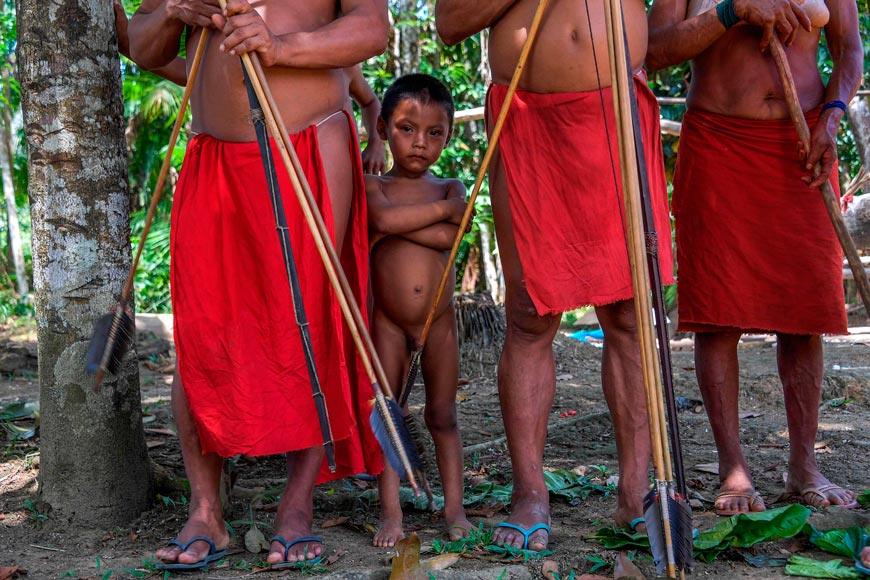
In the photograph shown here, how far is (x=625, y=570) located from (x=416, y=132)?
59.9 inches

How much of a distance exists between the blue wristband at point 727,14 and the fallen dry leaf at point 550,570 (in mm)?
1829

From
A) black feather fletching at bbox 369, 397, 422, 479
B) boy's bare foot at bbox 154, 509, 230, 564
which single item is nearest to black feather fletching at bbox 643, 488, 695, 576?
black feather fletching at bbox 369, 397, 422, 479

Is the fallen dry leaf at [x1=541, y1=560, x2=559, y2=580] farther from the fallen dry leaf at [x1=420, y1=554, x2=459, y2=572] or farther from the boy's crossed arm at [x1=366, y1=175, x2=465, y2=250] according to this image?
the boy's crossed arm at [x1=366, y1=175, x2=465, y2=250]

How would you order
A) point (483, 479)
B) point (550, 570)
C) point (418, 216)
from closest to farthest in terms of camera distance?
1. point (550, 570)
2. point (418, 216)
3. point (483, 479)

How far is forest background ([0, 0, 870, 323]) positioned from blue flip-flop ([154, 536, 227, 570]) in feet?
21.4

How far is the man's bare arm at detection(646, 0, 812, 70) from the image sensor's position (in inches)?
113

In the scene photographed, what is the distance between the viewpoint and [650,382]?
2111mm

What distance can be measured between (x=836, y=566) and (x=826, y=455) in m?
1.56

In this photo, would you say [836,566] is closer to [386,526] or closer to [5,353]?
[386,526]

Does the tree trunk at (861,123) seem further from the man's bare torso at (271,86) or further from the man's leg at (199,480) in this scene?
the man's leg at (199,480)

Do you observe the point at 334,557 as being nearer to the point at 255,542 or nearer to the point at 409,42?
the point at 255,542

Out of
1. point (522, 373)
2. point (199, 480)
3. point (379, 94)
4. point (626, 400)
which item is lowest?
point (199, 480)

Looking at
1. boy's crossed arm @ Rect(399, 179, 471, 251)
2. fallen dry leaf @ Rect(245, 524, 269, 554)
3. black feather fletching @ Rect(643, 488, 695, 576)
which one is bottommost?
fallen dry leaf @ Rect(245, 524, 269, 554)

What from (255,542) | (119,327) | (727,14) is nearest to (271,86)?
(119,327)
